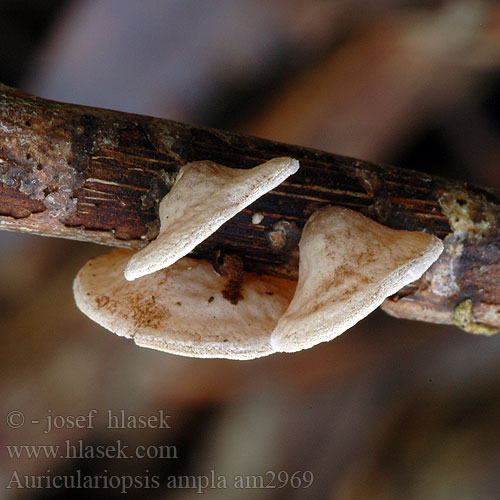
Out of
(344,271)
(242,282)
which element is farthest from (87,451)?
(344,271)

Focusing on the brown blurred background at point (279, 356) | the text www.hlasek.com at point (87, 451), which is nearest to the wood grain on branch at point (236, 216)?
the brown blurred background at point (279, 356)

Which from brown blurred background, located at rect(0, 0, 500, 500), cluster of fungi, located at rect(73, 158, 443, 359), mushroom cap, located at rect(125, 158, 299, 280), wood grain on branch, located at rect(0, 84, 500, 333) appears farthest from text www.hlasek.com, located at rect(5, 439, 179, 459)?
mushroom cap, located at rect(125, 158, 299, 280)

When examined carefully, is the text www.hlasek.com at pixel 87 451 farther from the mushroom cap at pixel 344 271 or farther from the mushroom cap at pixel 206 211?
the mushroom cap at pixel 206 211

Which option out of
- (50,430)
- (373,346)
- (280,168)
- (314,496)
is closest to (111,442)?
(50,430)

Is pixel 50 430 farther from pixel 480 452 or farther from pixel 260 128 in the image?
pixel 480 452

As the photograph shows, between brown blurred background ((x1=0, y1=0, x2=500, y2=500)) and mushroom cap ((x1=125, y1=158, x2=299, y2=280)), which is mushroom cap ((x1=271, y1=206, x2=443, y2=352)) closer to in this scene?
mushroom cap ((x1=125, y1=158, x2=299, y2=280))

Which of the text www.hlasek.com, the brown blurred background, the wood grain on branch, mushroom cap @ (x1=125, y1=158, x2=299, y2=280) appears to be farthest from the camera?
the text www.hlasek.com
